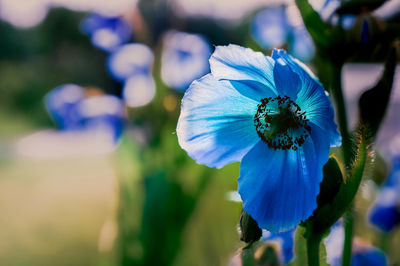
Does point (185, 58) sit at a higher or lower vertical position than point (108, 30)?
lower

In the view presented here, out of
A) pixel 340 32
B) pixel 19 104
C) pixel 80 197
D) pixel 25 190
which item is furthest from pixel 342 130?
pixel 19 104

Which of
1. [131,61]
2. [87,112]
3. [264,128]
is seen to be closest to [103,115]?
[87,112]

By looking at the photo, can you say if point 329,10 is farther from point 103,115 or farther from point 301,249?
point 103,115

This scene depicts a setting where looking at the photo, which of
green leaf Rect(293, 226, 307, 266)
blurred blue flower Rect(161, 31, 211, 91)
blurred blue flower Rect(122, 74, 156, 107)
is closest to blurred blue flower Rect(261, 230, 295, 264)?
green leaf Rect(293, 226, 307, 266)

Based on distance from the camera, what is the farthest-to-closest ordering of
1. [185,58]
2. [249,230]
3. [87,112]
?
[185,58] → [87,112] → [249,230]

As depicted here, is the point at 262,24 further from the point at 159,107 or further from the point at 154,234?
the point at 154,234

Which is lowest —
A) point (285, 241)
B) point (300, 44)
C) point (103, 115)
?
point (103, 115)

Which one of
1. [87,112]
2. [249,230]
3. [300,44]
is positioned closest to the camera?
[249,230]
